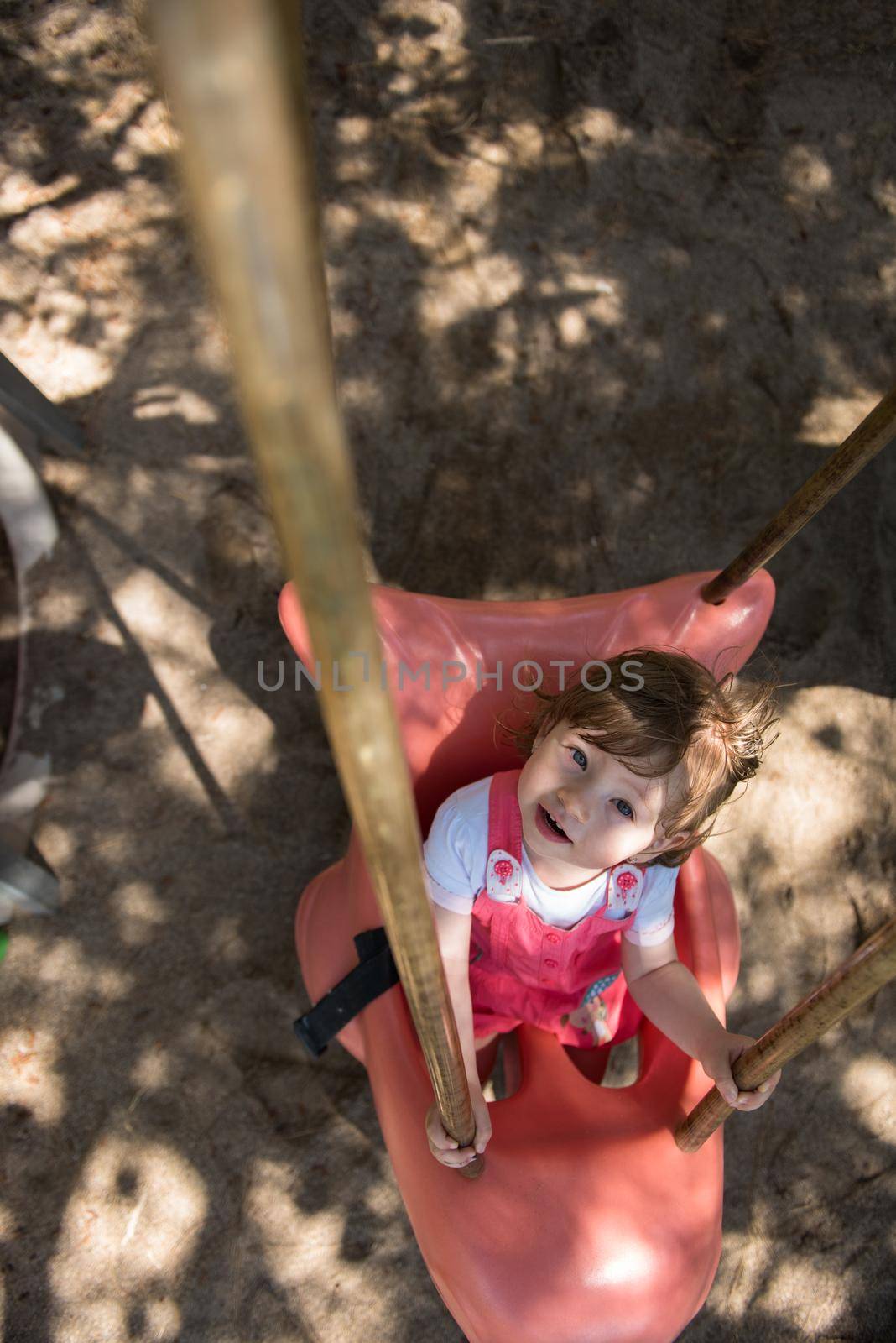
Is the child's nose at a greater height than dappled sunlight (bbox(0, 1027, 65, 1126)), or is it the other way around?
the child's nose

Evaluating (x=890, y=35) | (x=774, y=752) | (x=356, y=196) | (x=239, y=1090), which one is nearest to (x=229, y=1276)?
(x=239, y=1090)

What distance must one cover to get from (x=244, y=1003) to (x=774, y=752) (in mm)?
1113

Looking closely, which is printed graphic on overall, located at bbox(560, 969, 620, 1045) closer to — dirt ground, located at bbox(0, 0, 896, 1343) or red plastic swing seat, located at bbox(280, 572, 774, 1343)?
red plastic swing seat, located at bbox(280, 572, 774, 1343)

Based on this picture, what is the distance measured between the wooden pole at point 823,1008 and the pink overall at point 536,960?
12.0 inches

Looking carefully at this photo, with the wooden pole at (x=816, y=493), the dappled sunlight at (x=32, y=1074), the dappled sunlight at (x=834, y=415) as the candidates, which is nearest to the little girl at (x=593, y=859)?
the wooden pole at (x=816, y=493)

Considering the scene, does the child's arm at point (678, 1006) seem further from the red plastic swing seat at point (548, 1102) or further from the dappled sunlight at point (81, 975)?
the dappled sunlight at point (81, 975)

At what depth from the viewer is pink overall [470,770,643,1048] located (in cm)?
118

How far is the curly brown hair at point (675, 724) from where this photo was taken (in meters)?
1.06

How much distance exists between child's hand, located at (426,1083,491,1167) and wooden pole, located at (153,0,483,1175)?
0.73 meters

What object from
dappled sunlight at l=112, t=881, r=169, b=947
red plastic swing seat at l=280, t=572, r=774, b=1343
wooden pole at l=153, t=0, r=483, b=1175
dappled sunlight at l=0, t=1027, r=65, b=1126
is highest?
wooden pole at l=153, t=0, r=483, b=1175

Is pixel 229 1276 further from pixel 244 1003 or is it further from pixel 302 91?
pixel 302 91

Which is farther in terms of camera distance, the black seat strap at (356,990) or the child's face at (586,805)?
the black seat strap at (356,990)

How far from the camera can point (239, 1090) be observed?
1617 mm

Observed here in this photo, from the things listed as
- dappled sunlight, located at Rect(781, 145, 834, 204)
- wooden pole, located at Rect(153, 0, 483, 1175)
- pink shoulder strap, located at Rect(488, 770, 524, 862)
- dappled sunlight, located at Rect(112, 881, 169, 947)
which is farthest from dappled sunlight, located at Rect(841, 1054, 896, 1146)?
dappled sunlight, located at Rect(781, 145, 834, 204)
